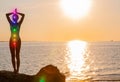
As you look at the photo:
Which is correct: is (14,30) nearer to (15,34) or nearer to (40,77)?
(15,34)

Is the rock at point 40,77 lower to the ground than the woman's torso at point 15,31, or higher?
lower

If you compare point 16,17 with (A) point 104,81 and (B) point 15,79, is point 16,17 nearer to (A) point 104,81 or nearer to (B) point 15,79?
(B) point 15,79

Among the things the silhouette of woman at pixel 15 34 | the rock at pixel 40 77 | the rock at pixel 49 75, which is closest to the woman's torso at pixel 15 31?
the silhouette of woman at pixel 15 34

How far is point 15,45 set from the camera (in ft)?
51.0

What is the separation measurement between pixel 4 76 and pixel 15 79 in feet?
1.46

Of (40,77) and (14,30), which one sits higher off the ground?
(14,30)

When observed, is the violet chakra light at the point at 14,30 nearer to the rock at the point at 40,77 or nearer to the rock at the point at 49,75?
the rock at the point at 40,77

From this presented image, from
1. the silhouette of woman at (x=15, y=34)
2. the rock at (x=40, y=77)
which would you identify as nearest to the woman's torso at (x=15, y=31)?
Result: the silhouette of woman at (x=15, y=34)

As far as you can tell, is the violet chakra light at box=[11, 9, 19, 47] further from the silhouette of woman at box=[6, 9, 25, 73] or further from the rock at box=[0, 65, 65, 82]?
the rock at box=[0, 65, 65, 82]

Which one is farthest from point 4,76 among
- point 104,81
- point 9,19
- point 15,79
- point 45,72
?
point 104,81

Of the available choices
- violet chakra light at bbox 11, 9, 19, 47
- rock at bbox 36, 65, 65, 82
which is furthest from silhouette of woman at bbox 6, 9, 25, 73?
rock at bbox 36, 65, 65, 82

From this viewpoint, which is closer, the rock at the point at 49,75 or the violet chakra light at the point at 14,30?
the rock at the point at 49,75

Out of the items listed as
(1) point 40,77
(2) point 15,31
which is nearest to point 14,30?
(2) point 15,31

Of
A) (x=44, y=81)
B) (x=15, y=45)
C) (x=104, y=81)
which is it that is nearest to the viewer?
(x=44, y=81)
